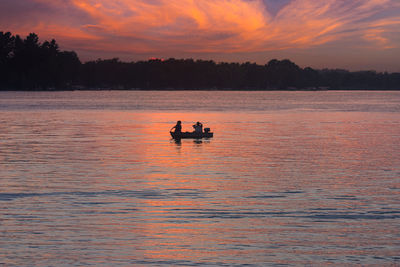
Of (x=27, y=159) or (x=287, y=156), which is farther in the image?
(x=287, y=156)

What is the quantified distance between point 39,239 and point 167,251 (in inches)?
147

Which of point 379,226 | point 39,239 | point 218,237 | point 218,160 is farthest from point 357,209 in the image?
point 218,160

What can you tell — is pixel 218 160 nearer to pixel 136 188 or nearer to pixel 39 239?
pixel 136 188

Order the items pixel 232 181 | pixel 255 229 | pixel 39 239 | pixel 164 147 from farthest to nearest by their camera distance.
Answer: pixel 164 147 < pixel 232 181 < pixel 255 229 < pixel 39 239

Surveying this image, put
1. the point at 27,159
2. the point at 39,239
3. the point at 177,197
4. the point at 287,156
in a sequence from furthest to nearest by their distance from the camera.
Result: the point at 287,156 → the point at 27,159 → the point at 177,197 → the point at 39,239

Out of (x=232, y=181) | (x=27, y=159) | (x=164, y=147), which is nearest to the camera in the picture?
(x=232, y=181)

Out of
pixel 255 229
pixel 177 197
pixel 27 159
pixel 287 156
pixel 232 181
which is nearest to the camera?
pixel 255 229

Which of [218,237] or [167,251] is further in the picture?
[218,237]

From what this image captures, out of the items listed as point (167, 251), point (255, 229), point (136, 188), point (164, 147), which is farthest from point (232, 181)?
point (164, 147)

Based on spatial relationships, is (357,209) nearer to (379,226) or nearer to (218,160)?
(379,226)

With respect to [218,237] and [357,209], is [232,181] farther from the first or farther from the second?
[218,237]

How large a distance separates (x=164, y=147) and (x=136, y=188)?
19106mm

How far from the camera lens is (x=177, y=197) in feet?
76.4

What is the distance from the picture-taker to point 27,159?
35.9 m
